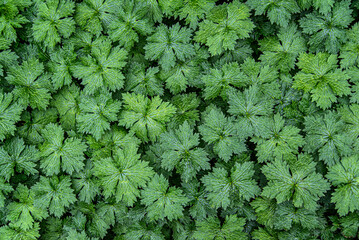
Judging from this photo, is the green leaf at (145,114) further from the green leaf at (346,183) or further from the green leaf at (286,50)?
the green leaf at (346,183)

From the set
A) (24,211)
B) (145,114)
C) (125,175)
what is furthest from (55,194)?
(145,114)

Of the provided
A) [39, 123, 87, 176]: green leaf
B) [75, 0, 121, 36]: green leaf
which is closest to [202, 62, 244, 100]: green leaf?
[75, 0, 121, 36]: green leaf

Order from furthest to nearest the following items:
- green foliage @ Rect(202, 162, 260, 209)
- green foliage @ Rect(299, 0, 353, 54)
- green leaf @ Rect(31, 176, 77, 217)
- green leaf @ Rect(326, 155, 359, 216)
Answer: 1. green leaf @ Rect(31, 176, 77, 217)
2. green foliage @ Rect(299, 0, 353, 54)
3. green foliage @ Rect(202, 162, 260, 209)
4. green leaf @ Rect(326, 155, 359, 216)

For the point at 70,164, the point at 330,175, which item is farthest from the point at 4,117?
the point at 330,175

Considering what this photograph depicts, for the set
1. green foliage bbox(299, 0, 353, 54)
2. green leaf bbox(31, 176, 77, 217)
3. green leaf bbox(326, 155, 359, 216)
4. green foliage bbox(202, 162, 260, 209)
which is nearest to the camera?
green leaf bbox(326, 155, 359, 216)

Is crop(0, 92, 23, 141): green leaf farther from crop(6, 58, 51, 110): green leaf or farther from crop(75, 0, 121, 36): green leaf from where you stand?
crop(75, 0, 121, 36): green leaf

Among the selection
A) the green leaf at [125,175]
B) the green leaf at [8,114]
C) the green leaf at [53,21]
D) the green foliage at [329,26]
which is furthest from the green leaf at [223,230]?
the green leaf at [53,21]

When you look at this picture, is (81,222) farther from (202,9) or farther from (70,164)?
(202,9)
